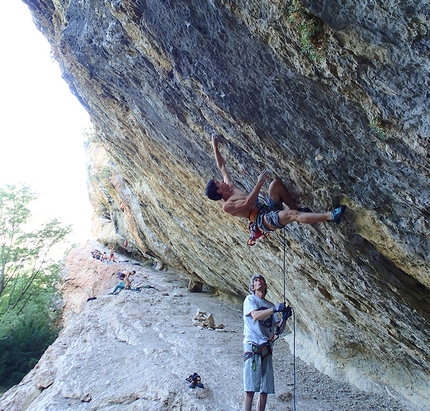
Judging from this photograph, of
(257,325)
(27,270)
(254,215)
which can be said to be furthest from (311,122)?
(27,270)

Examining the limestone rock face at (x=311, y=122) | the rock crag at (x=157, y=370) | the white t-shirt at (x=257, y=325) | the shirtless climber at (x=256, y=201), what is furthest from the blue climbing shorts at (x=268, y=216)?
the rock crag at (x=157, y=370)

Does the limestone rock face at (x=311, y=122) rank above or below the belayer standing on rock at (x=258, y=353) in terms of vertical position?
above

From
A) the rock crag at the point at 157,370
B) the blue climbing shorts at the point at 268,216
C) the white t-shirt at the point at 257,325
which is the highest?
the blue climbing shorts at the point at 268,216

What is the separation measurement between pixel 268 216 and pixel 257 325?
4.10ft

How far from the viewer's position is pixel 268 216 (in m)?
3.95

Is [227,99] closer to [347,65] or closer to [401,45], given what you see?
[347,65]

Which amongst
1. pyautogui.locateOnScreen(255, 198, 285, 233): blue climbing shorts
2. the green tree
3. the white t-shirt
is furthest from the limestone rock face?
the green tree

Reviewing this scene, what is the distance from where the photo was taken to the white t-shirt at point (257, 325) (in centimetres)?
386

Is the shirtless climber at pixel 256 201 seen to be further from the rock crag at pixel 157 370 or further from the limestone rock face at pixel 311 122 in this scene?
the rock crag at pixel 157 370

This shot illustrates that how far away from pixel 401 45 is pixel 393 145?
2.55 feet

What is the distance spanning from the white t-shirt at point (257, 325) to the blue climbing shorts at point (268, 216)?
2.68 feet

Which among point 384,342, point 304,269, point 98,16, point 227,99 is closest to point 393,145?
point 227,99

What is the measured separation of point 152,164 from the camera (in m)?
7.39

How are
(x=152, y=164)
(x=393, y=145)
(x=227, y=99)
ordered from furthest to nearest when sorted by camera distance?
(x=152, y=164) < (x=227, y=99) < (x=393, y=145)
